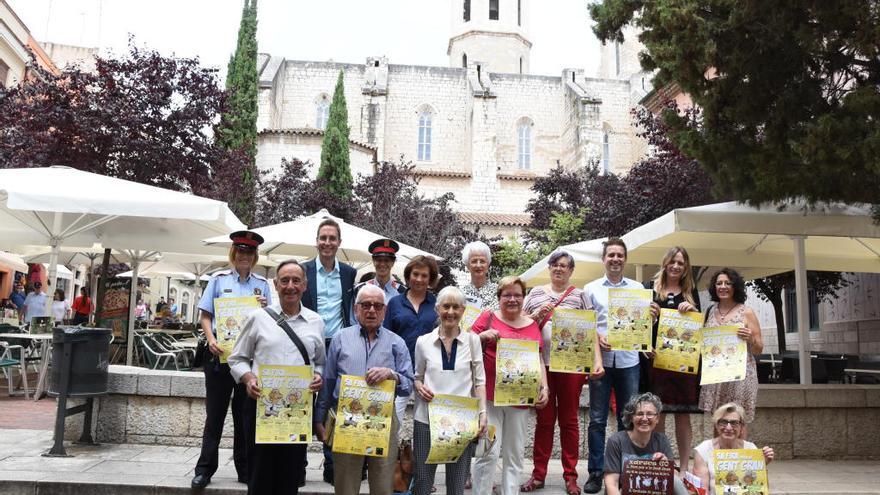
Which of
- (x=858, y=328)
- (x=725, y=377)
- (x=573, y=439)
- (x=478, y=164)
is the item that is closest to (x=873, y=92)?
(x=725, y=377)

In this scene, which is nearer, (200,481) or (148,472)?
(200,481)

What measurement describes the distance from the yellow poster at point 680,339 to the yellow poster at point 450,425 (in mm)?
1786

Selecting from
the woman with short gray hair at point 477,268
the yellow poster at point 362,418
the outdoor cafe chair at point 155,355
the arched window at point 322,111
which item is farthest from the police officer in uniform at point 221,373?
the arched window at point 322,111

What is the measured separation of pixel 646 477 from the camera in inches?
171

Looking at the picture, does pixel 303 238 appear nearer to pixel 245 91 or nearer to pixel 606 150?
pixel 245 91

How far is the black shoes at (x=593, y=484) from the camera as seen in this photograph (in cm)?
534

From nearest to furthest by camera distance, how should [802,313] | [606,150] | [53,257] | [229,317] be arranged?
[229,317], [802,313], [53,257], [606,150]

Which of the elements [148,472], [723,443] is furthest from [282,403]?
[723,443]

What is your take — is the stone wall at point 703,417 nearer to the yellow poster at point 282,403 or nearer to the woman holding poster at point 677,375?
the woman holding poster at point 677,375

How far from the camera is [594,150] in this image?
40312 mm

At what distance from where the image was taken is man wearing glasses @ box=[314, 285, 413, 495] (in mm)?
4208

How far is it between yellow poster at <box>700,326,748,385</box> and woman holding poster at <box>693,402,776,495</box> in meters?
0.61

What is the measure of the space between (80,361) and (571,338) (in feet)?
14.5

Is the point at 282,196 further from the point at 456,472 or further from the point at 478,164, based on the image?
the point at 456,472
